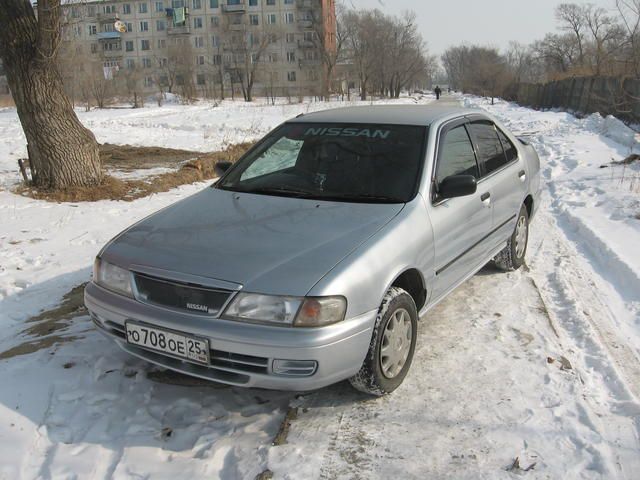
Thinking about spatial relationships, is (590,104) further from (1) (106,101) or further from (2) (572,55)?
(2) (572,55)

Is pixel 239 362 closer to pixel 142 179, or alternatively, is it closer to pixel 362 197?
pixel 362 197

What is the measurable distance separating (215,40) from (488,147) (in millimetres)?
91533

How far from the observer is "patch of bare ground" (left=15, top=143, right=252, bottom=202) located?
838cm

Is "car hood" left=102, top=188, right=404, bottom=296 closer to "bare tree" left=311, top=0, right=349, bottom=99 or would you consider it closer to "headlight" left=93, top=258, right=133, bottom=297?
"headlight" left=93, top=258, right=133, bottom=297

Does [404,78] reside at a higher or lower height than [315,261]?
higher

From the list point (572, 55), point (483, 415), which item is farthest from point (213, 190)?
point (572, 55)

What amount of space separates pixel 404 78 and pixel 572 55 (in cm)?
2515

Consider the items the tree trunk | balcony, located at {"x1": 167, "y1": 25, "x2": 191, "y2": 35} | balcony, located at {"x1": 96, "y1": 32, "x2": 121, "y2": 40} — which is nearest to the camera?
the tree trunk

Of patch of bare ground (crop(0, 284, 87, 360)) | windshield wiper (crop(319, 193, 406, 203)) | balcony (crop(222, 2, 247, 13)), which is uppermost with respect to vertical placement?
balcony (crop(222, 2, 247, 13))

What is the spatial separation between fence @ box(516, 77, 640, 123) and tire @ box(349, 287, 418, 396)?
11.4 metres

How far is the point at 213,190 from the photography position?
171 inches

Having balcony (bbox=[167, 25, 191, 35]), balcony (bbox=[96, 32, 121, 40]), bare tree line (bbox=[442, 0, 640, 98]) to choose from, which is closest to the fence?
bare tree line (bbox=[442, 0, 640, 98])

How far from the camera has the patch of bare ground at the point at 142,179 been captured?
27.5 ft

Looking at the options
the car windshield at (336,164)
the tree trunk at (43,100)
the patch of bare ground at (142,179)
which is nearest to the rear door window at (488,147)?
the car windshield at (336,164)
